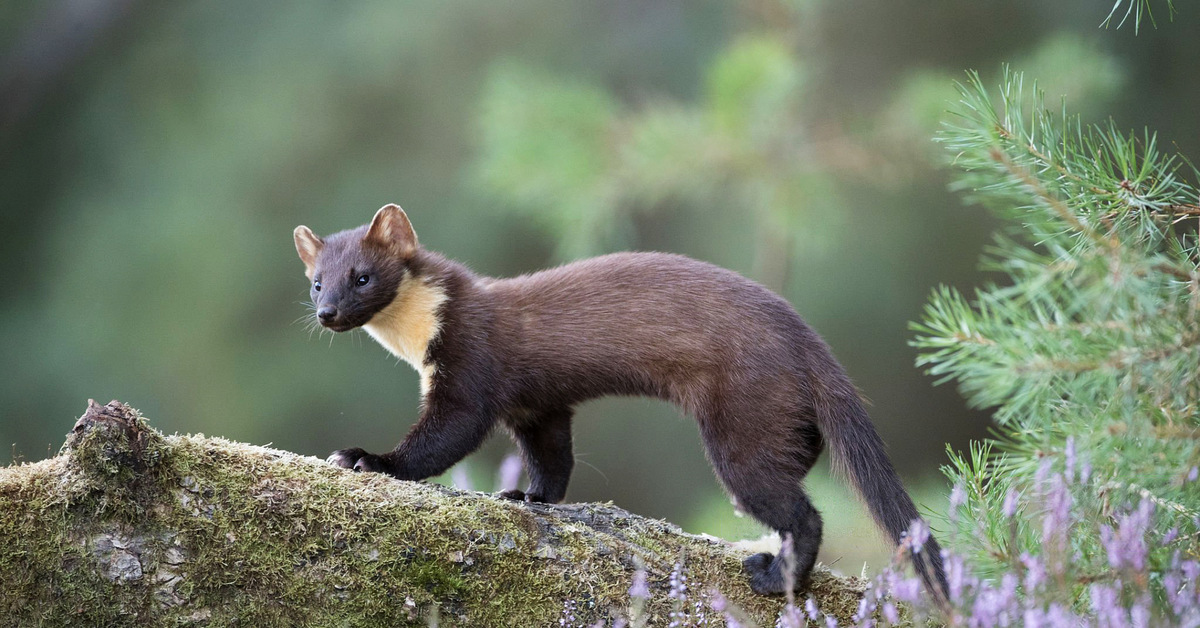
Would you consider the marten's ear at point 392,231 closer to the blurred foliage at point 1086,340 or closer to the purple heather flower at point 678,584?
the purple heather flower at point 678,584

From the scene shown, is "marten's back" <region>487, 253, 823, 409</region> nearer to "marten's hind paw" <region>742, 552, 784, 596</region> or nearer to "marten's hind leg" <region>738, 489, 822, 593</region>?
"marten's hind leg" <region>738, 489, 822, 593</region>

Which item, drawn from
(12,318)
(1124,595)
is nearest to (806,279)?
(12,318)

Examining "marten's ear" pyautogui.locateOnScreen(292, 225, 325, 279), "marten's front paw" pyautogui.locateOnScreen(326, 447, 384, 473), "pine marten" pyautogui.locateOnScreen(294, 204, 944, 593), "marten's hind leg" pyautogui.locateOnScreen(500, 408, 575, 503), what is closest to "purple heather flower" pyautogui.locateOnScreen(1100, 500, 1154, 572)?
"pine marten" pyautogui.locateOnScreen(294, 204, 944, 593)

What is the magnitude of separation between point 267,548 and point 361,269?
1787 millimetres

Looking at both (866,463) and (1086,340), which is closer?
(1086,340)

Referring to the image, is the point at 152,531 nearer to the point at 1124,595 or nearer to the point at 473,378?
the point at 473,378

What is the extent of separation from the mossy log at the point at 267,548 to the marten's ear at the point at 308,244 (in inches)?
67.2

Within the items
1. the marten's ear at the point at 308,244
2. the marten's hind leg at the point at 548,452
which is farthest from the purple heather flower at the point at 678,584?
the marten's ear at the point at 308,244

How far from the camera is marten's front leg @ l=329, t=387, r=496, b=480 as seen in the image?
3904 mm

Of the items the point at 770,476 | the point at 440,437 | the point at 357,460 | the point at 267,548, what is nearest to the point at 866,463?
the point at 770,476

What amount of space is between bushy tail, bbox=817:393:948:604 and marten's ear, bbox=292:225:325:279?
2.25 meters

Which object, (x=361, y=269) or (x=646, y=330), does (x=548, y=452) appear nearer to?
(x=646, y=330)

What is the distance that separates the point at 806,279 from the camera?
9.54m

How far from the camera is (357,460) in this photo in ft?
12.2
